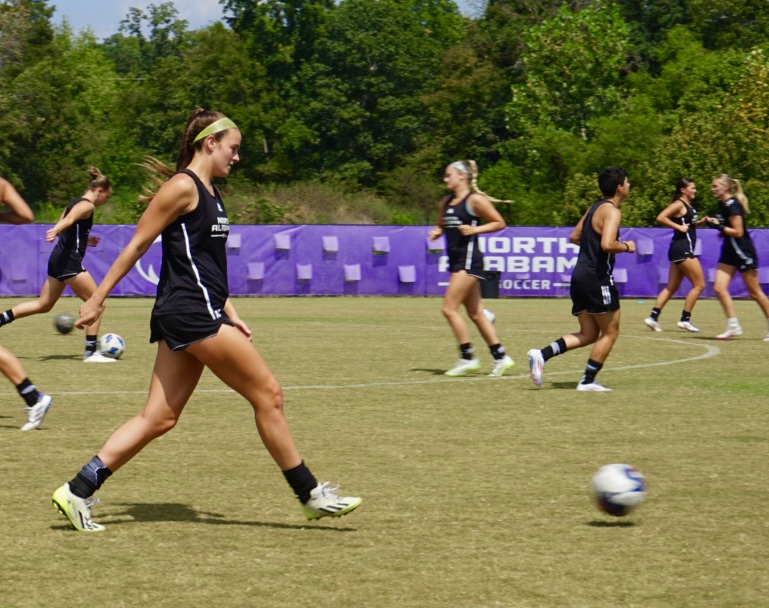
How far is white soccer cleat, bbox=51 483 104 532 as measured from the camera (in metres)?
6.21

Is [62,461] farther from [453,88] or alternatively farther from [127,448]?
[453,88]

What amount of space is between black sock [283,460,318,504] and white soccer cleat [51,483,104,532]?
0.97 m

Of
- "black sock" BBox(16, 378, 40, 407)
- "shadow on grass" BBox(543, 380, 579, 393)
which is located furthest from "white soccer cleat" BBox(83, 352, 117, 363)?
"black sock" BBox(16, 378, 40, 407)

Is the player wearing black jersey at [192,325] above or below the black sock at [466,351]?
above

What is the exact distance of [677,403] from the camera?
11141 millimetres

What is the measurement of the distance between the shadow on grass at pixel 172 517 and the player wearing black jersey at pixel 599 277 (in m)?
5.33

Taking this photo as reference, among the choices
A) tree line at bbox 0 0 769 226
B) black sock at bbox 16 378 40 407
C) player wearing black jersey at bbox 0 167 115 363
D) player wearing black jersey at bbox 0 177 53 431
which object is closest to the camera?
player wearing black jersey at bbox 0 177 53 431

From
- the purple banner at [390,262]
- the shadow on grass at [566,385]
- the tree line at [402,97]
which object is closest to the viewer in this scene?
the shadow on grass at [566,385]

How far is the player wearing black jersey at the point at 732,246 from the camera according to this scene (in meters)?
17.8

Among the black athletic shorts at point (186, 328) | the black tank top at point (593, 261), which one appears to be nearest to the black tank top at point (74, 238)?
the black tank top at point (593, 261)

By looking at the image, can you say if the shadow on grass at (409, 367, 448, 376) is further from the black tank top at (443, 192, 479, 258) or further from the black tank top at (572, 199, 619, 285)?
the black tank top at (572, 199, 619, 285)

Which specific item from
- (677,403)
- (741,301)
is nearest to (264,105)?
(741,301)

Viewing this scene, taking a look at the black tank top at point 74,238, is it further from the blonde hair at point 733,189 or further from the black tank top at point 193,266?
the blonde hair at point 733,189

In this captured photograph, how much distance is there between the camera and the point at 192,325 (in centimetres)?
612
